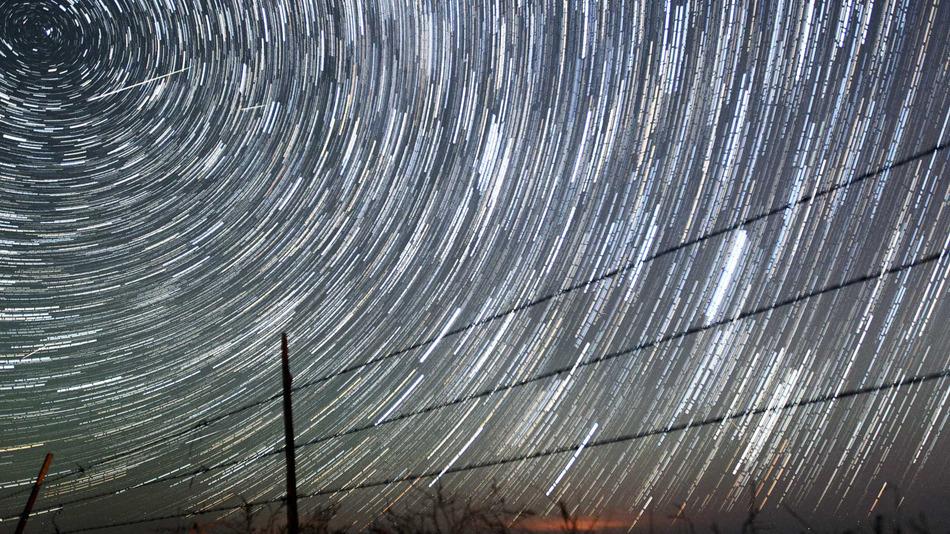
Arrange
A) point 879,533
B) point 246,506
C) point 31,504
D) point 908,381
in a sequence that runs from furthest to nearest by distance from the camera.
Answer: point 31,504 < point 246,506 < point 908,381 < point 879,533

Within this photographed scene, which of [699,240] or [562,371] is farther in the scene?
[562,371]

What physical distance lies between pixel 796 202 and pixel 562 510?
326 centimetres

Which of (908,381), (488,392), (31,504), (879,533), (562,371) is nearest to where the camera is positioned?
(879,533)

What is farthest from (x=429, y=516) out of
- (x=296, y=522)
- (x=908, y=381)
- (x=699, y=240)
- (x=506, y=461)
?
(x=908, y=381)

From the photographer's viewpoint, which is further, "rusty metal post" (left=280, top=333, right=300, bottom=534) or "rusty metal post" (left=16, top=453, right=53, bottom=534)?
"rusty metal post" (left=16, top=453, right=53, bottom=534)

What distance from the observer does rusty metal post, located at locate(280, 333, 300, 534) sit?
7.95 meters

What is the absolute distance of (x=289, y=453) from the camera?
8.48 metres

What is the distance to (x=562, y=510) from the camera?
17.1ft

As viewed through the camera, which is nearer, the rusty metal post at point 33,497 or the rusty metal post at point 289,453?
the rusty metal post at point 289,453

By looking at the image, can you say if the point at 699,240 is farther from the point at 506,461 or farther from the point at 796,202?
the point at 506,461

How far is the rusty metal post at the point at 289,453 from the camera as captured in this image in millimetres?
7949

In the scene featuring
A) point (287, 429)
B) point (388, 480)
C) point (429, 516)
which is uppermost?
point (287, 429)

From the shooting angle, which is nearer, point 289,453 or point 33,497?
point 289,453

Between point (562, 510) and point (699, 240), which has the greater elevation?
point (699, 240)
